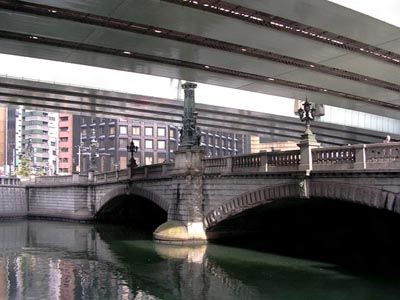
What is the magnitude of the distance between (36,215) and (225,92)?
32.7 m

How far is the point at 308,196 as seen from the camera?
23.3 metres

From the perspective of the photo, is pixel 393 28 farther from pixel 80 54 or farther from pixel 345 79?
pixel 80 54

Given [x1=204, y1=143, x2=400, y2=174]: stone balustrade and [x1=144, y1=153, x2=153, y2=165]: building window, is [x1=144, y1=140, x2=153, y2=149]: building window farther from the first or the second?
[x1=204, y1=143, x2=400, y2=174]: stone balustrade

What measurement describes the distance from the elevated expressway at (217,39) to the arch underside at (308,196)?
725 cm

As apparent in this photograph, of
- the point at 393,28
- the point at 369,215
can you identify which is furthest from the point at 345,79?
the point at 393,28

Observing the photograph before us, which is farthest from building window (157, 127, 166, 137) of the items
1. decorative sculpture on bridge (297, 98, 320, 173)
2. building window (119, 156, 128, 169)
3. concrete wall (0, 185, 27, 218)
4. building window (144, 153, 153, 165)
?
decorative sculpture on bridge (297, 98, 320, 173)

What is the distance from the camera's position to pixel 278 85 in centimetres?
3659

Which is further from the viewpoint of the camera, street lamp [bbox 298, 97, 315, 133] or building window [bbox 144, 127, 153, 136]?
building window [bbox 144, 127, 153, 136]

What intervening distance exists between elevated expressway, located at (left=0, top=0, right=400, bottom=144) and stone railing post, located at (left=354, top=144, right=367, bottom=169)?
5.50 m

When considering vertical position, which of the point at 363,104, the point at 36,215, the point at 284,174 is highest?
the point at 363,104

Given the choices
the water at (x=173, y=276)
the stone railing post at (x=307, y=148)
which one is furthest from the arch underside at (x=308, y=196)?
the water at (x=173, y=276)

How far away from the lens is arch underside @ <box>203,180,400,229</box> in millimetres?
19642

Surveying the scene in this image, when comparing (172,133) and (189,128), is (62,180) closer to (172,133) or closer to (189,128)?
(189,128)

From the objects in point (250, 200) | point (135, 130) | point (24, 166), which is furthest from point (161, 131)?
point (250, 200)
